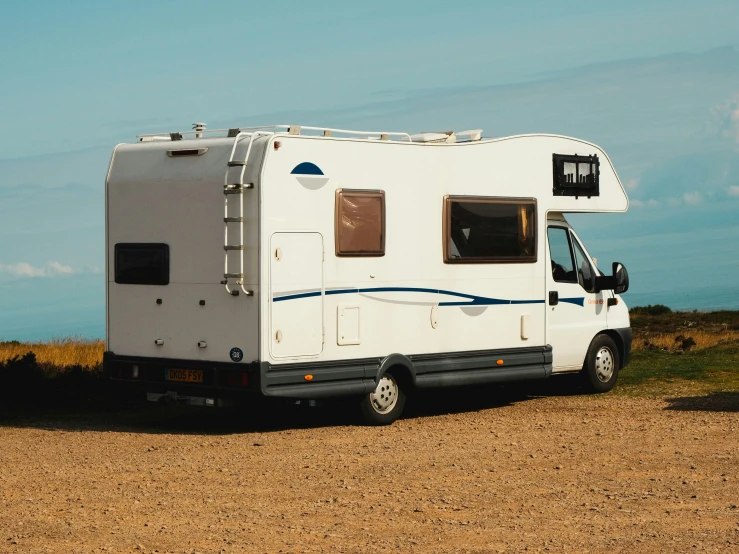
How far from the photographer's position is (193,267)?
1243 centimetres

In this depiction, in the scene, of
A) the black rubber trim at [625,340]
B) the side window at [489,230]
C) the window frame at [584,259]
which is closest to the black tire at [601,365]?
the black rubber trim at [625,340]

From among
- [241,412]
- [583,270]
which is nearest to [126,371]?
[241,412]

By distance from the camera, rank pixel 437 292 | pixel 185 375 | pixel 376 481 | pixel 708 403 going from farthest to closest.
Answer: pixel 708 403 → pixel 437 292 → pixel 185 375 → pixel 376 481

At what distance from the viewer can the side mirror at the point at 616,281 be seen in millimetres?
15641

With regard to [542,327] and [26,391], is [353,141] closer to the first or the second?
[542,327]

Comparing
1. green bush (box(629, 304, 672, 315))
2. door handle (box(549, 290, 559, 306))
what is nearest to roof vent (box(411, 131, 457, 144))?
door handle (box(549, 290, 559, 306))

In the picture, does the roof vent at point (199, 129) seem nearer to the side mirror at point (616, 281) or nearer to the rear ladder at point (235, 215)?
the rear ladder at point (235, 215)

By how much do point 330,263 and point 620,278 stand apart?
509 centimetres

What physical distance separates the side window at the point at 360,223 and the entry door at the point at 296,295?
32 centimetres

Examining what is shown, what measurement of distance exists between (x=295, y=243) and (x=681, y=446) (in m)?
4.36

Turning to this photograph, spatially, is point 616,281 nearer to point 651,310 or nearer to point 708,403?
point 708,403

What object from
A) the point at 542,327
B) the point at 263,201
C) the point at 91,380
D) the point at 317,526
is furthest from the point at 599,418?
the point at 91,380

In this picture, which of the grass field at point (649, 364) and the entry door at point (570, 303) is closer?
the entry door at point (570, 303)

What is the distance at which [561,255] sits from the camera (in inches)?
597
